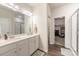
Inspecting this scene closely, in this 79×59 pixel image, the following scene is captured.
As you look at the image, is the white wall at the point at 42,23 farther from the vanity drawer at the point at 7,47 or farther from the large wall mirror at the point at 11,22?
the vanity drawer at the point at 7,47

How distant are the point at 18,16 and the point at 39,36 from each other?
143cm

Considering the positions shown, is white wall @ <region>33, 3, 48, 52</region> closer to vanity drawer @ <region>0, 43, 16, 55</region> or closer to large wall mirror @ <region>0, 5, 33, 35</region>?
large wall mirror @ <region>0, 5, 33, 35</region>

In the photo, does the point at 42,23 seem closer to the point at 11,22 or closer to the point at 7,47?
the point at 11,22

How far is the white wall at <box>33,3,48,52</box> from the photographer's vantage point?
11.6 feet

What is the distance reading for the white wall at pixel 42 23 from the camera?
139 inches

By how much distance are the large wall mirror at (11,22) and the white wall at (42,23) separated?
0.73m

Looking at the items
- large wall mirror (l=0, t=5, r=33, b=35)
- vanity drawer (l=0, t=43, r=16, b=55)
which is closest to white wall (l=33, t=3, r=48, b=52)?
large wall mirror (l=0, t=5, r=33, b=35)

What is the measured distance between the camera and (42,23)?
363 centimetres

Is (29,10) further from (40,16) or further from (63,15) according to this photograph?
(63,15)

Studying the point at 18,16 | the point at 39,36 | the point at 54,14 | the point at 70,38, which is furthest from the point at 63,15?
the point at 18,16

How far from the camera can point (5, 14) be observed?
2.39 m

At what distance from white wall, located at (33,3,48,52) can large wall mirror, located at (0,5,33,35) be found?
2.38ft

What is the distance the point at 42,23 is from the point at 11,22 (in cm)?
153

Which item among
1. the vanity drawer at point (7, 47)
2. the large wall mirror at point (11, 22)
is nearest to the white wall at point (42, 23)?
the large wall mirror at point (11, 22)
